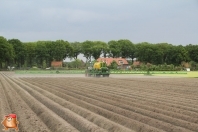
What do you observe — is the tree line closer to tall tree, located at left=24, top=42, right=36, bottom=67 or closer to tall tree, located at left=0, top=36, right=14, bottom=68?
tall tree, located at left=24, top=42, right=36, bottom=67

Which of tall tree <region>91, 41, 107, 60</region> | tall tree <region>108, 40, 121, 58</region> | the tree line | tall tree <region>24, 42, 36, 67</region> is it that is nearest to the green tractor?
the tree line

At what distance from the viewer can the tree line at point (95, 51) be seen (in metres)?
128

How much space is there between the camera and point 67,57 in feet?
468

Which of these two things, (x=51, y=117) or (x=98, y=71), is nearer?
(x=51, y=117)

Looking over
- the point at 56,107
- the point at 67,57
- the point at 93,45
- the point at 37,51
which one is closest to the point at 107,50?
the point at 93,45

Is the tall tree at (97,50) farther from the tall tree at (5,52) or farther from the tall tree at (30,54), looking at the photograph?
the tall tree at (5,52)

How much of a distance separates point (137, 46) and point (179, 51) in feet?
78.2

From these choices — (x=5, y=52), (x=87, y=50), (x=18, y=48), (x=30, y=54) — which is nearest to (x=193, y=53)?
(x=87, y=50)

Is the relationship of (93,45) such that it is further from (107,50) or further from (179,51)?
(179,51)

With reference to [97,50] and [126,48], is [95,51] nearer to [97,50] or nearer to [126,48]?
[97,50]

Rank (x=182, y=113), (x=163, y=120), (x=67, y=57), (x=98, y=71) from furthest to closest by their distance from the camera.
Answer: (x=67, y=57) < (x=98, y=71) < (x=182, y=113) < (x=163, y=120)

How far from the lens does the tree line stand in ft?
422

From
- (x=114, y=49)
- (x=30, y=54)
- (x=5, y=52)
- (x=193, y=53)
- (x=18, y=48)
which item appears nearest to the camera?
(x=5, y=52)

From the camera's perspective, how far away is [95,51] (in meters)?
143
